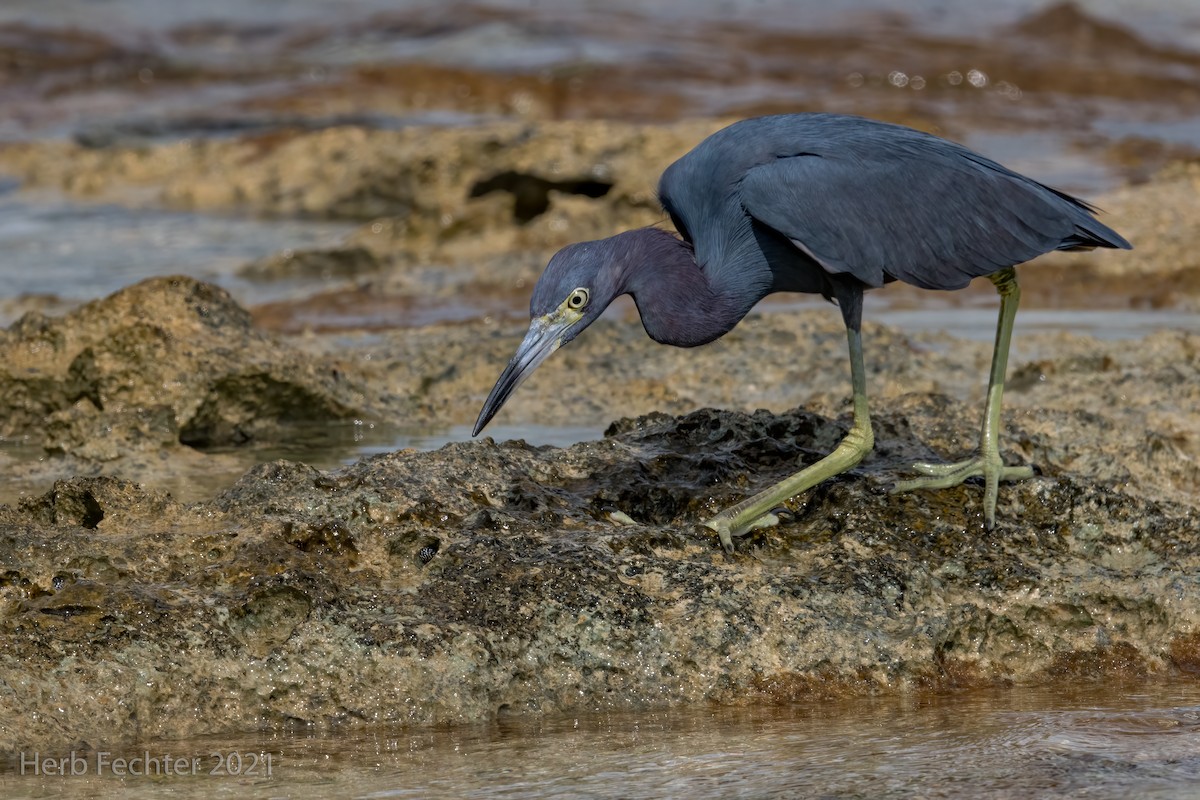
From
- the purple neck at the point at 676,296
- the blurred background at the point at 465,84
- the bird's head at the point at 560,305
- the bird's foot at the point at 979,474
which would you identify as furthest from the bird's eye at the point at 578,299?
the blurred background at the point at 465,84

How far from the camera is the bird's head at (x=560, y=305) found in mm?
3934

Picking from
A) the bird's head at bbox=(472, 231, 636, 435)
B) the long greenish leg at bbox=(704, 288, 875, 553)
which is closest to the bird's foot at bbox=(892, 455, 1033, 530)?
the long greenish leg at bbox=(704, 288, 875, 553)

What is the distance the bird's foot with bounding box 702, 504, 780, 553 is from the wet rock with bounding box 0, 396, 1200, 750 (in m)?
0.03

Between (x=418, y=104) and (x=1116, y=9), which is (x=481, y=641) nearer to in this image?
(x=418, y=104)

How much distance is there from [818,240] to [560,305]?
0.67 meters

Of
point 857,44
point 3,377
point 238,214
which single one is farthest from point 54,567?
point 857,44

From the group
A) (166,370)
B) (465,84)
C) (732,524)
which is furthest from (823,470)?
(465,84)

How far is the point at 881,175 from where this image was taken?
4.09 meters

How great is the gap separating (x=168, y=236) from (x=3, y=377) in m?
5.60

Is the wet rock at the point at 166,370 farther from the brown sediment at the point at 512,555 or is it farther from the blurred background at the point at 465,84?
the blurred background at the point at 465,84

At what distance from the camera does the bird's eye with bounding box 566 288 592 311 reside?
156 inches

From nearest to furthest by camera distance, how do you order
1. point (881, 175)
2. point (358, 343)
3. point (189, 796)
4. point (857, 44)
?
point (189, 796) → point (881, 175) → point (358, 343) → point (857, 44)

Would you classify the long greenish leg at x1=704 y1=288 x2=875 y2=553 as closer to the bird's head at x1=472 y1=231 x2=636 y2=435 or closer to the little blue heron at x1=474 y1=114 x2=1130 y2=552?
the little blue heron at x1=474 y1=114 x2=1130 y2=552

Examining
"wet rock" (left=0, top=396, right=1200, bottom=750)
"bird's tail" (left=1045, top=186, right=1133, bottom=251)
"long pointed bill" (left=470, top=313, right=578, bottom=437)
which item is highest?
"bird's tail" (left=1045, top=186, right=1133, bottom=251)
